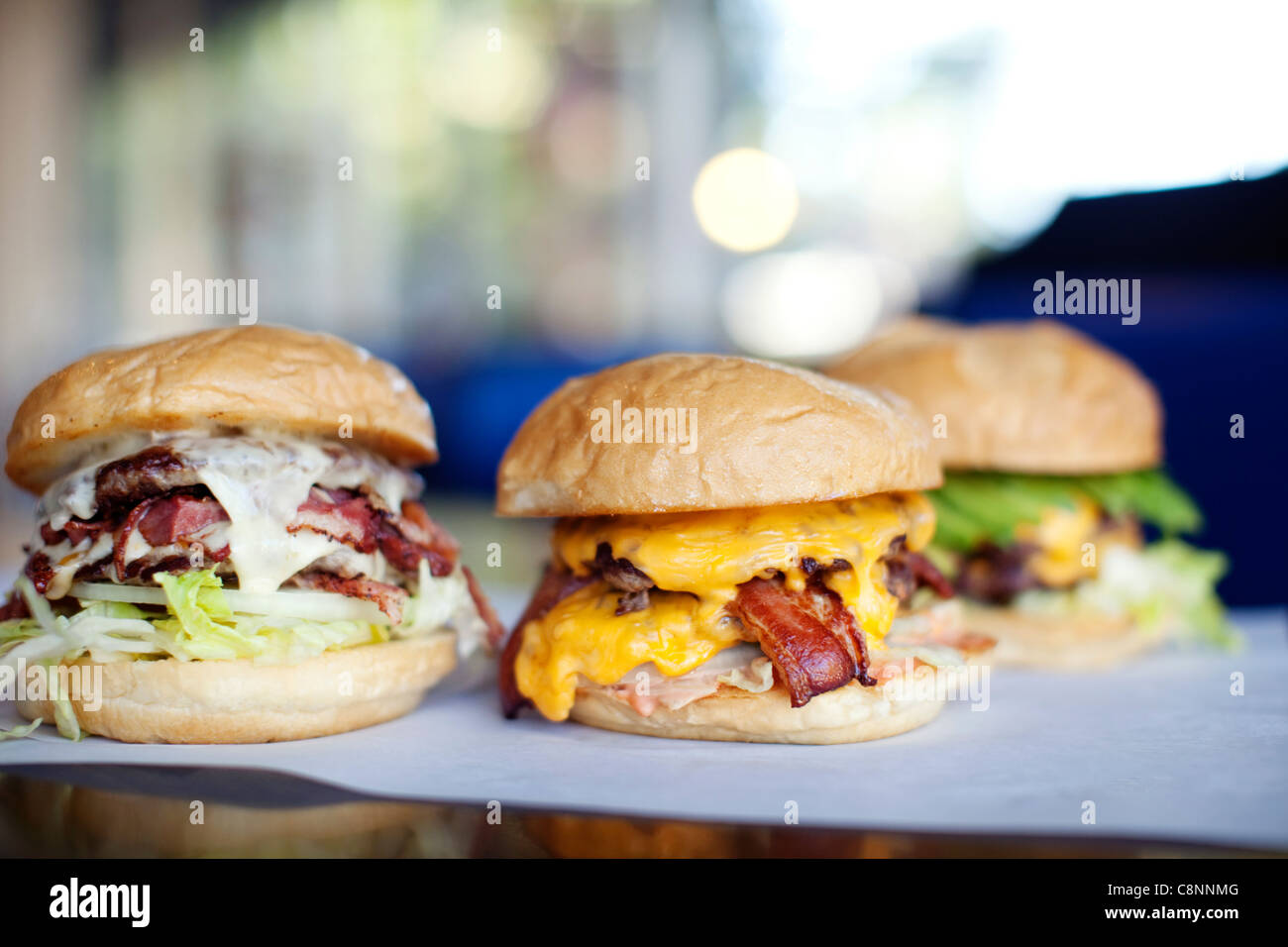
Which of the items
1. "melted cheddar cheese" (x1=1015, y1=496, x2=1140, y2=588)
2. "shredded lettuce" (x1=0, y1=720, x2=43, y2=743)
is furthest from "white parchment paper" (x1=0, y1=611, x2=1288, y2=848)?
"melted cheddar cheese" (x1=1015, y1=496, x2=1140, y2=588)

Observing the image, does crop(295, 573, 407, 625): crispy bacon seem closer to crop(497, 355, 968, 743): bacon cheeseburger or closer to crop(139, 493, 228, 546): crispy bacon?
crop(139, 493, 228, 546): crispy bacon

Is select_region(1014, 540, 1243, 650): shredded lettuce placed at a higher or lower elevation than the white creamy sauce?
lower

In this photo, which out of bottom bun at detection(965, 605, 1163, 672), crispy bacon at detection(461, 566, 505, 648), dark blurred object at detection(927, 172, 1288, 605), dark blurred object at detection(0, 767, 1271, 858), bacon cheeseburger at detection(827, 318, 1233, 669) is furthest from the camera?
dark blurred object at detection(927, 172, 1288, 605)

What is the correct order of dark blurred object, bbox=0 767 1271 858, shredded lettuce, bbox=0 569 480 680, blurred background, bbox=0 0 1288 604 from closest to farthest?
1. dark blurred object, bbox=0 767 1271 858
2. shredded lettuce, bbox=0 569 480 680
3. blurred background, bbox=0 0 1288 604

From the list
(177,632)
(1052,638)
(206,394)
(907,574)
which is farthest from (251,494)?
(1052,638)

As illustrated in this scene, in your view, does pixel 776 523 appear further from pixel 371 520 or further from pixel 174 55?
pixel 174 55

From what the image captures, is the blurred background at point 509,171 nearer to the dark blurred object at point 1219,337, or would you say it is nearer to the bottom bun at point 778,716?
the dark blurred object at point 1219,337

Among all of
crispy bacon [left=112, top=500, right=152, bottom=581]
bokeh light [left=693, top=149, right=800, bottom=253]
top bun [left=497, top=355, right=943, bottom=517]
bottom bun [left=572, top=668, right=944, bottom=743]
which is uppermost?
bokeh light [left=693, top=149, right=800, bottom=253]
